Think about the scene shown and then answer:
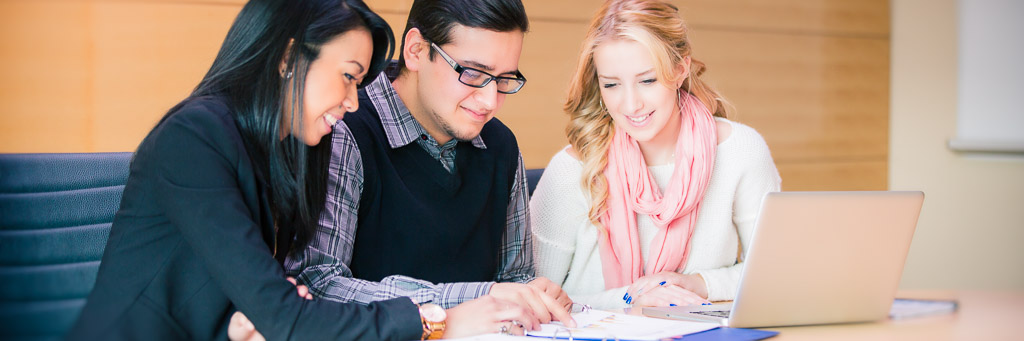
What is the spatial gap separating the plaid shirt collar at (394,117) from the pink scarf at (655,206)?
0.60 meters

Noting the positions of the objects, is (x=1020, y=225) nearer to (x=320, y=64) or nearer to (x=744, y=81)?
(x=744, y=81)

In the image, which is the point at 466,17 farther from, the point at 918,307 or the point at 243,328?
the point at 918,307

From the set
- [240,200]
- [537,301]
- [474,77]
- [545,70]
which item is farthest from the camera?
[545,70]

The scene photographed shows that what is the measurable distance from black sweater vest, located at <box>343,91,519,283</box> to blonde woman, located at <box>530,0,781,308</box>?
303 millimetres

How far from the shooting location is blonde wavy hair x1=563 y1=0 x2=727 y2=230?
2045mm

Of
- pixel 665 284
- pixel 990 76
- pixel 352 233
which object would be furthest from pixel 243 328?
pixel 990 76

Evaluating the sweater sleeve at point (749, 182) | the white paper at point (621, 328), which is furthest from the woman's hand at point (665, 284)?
the white paper at point (621, 328)

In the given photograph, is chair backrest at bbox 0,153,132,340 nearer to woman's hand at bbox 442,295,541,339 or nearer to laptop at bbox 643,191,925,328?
woman's hand at bbox 442,295,541,339

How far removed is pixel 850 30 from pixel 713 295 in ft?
10.3

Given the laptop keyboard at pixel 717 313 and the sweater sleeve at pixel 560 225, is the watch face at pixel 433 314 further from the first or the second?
the sweater sleeve at pixel 560 225

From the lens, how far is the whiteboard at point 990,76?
4.27 meters

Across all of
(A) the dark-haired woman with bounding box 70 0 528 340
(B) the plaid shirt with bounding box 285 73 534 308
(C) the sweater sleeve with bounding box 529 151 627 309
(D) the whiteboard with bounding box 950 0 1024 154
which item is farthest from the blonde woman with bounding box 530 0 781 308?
(D) the whiteboard with bounding box 950 0 1024 154

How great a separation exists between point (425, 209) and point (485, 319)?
0.52m

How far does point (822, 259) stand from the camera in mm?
1334
